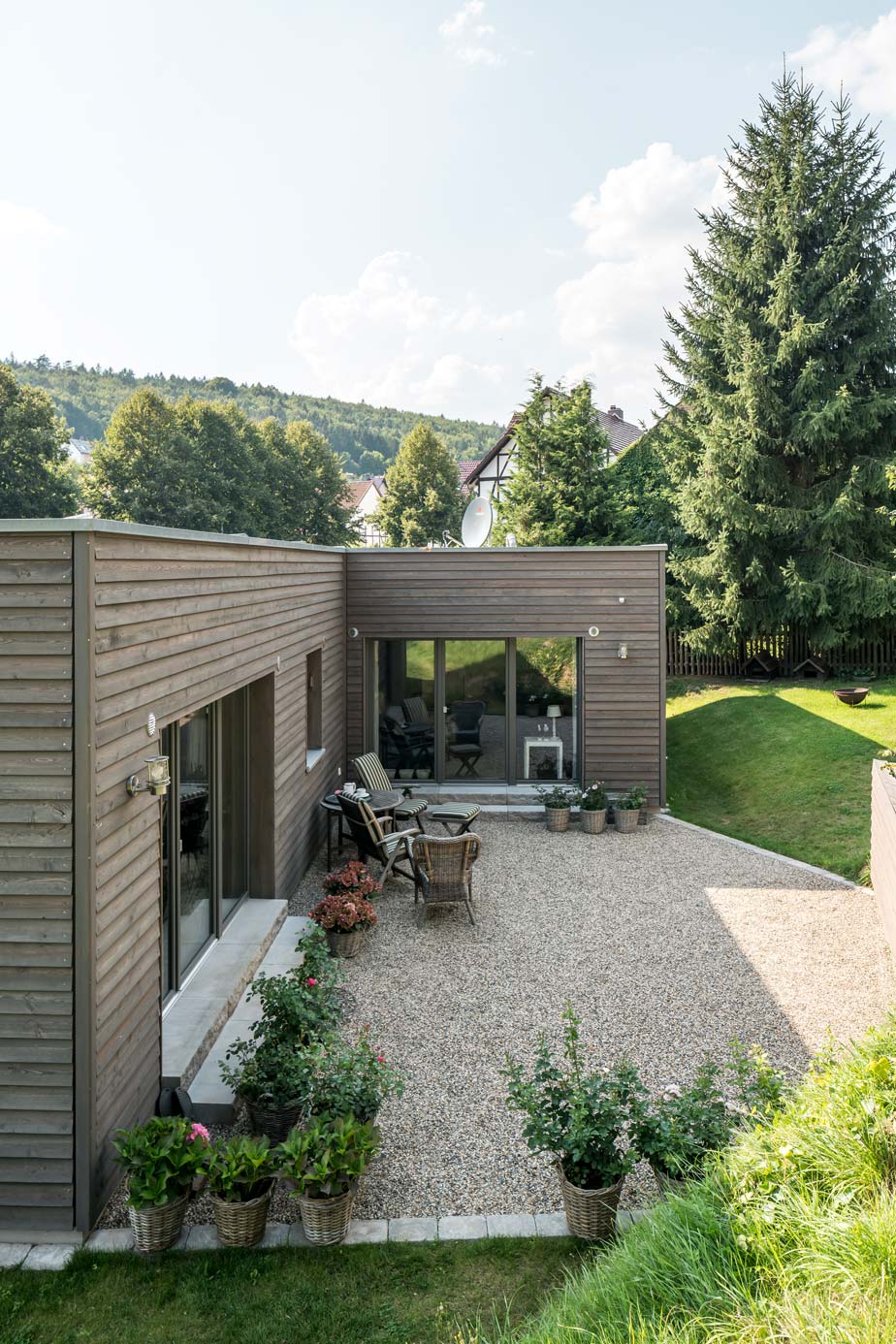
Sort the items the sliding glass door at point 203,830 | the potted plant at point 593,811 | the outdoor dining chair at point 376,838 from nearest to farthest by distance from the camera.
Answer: the sliding glass door at point 203,830
the outdoor dining chair at point 376,838
the potted plant at point 593,811

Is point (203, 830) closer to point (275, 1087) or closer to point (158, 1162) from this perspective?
point (275, 1087)

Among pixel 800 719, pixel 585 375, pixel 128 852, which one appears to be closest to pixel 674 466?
pixel 585 375

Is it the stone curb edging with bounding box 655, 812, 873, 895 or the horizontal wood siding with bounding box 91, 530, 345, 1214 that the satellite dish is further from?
the horizontal wood siding with bounding box 91, 530, 345, 1214

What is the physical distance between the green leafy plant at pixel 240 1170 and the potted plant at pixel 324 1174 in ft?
0.29

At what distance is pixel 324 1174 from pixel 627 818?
801cm

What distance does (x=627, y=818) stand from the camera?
11320mm

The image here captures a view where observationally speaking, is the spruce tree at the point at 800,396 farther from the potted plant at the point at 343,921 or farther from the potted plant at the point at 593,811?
the potted plant at the point at 343,921

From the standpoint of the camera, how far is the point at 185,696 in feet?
17.2

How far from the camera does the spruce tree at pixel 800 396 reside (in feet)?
57.9

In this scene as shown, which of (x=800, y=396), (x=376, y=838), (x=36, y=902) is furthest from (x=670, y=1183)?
(x=800, y=396)

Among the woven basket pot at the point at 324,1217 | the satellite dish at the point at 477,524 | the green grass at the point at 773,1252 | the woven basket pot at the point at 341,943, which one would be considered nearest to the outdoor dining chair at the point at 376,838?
the woven basket pot at the point at 341,943

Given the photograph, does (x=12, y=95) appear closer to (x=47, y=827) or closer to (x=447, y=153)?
(x=447, y=153)

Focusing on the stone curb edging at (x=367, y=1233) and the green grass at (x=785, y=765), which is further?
the green grass at (x=785, y=765)

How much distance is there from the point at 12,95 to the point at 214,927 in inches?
572
